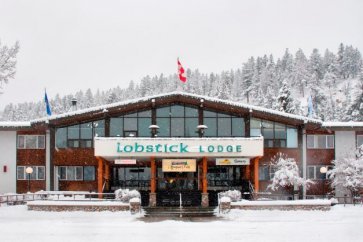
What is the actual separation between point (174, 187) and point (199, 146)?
6340 millimetres

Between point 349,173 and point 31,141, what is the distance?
2330 cm

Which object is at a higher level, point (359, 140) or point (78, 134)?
point (78, 134)

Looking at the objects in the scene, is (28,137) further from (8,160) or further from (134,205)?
(134,205)

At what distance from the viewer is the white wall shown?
43.0 metres

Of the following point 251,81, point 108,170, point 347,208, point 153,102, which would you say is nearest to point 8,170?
point 108,170

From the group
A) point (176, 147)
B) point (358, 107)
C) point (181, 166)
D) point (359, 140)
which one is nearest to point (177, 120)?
point (181, 166)

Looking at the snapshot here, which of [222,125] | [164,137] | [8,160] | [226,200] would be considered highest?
[222,125]

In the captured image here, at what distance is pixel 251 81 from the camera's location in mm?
167125

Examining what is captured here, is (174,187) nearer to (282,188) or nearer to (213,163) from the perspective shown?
(213,163)

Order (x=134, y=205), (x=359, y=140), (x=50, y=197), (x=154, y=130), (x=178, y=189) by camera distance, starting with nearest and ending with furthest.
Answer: (x=134, y=205) → (x=50, y=197) → (x=154, y=130) → (x=178, y=189) → (x=359, y=140)

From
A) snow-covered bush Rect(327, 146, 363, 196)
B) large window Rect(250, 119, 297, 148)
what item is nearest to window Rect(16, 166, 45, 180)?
large window Rect(250, 119, 297, 148)

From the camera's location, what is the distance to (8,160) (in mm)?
43125

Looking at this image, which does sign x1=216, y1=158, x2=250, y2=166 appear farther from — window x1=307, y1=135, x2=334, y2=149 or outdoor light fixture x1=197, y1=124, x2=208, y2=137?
window x1=307, y1=135, x2=334, y2=149

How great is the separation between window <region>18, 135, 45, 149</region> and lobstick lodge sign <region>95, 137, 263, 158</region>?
7.87m
